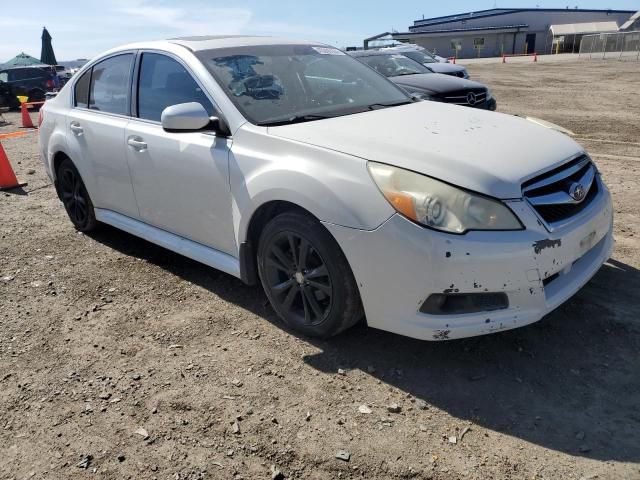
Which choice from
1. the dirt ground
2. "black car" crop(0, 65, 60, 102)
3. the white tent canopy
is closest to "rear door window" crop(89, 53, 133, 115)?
the dirt ground

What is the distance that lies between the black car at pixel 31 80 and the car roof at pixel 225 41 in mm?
19777

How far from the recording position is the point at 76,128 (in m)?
4.72

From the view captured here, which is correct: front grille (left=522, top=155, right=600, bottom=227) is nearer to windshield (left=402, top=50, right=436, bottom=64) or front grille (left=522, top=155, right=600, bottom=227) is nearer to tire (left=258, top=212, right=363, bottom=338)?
tire (left=258, top=212, right=363, bottom=338)

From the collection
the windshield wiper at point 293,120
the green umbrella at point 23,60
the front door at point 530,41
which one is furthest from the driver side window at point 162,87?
the front door at point 530,41

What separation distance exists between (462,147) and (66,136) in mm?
3633

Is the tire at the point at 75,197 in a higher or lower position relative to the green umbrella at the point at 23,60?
lower

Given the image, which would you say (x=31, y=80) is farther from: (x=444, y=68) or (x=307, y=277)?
(x=307, y=277)

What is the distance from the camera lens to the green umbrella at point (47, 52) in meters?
28.0

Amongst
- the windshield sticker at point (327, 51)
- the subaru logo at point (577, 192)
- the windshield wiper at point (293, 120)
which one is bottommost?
the subaru logo at point (577, 192)

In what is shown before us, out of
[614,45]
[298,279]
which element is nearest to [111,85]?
[298,279]

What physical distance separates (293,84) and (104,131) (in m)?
1.65

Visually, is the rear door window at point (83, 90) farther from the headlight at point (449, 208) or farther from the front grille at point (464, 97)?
the front grille at point (464, 97)

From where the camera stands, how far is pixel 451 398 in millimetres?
2701

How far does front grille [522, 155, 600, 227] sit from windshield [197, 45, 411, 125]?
4.43 feet
